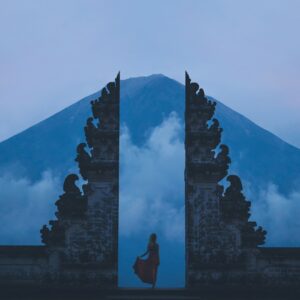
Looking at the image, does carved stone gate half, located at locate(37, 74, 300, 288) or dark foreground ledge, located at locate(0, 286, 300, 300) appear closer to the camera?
dark foreground ledge, located at locate(0, 286, 300, 300)

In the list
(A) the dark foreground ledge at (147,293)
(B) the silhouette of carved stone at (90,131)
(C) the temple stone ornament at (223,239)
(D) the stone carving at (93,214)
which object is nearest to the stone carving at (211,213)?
(C) the temple stone ornament at (223,239)

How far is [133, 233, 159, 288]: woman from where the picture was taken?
1666cm

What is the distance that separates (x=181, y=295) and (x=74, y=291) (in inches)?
128

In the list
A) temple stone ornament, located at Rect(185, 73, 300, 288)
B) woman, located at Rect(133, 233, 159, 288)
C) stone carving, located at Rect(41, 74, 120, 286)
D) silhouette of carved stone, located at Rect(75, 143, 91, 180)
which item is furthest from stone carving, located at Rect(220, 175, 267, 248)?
silhouette of carved stone, located at Rect(75, 143, 91, 180)

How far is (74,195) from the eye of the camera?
16562mm

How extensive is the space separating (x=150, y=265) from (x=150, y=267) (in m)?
0.06

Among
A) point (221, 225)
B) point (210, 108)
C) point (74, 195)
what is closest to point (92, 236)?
point (74, 195)

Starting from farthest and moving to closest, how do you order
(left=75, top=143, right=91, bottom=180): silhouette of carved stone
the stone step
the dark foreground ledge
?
(left=75, top=143, right=91, bottom=180): silhouette of carved stone
the dark foreground ledge
the stone step

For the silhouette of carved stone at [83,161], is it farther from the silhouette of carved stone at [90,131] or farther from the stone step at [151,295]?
the stone step at [151,295]

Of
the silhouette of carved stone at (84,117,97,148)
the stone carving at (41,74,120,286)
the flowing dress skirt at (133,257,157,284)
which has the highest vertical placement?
the silhouette of carved stone at (84,117,97,148)

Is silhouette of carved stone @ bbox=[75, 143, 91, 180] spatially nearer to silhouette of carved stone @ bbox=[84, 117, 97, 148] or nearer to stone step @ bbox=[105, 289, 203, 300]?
silhouette of carved stone @ bbox=[84, 117, 97, 148]

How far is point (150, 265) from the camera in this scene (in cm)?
1673

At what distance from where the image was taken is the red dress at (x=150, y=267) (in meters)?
16.7

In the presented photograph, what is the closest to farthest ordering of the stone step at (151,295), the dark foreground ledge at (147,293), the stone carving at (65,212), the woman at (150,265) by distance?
the stone step at (151,295) < the dark foreground ledge at (147,293) < the stone carving at (65,212) < the woman at (150,265)
